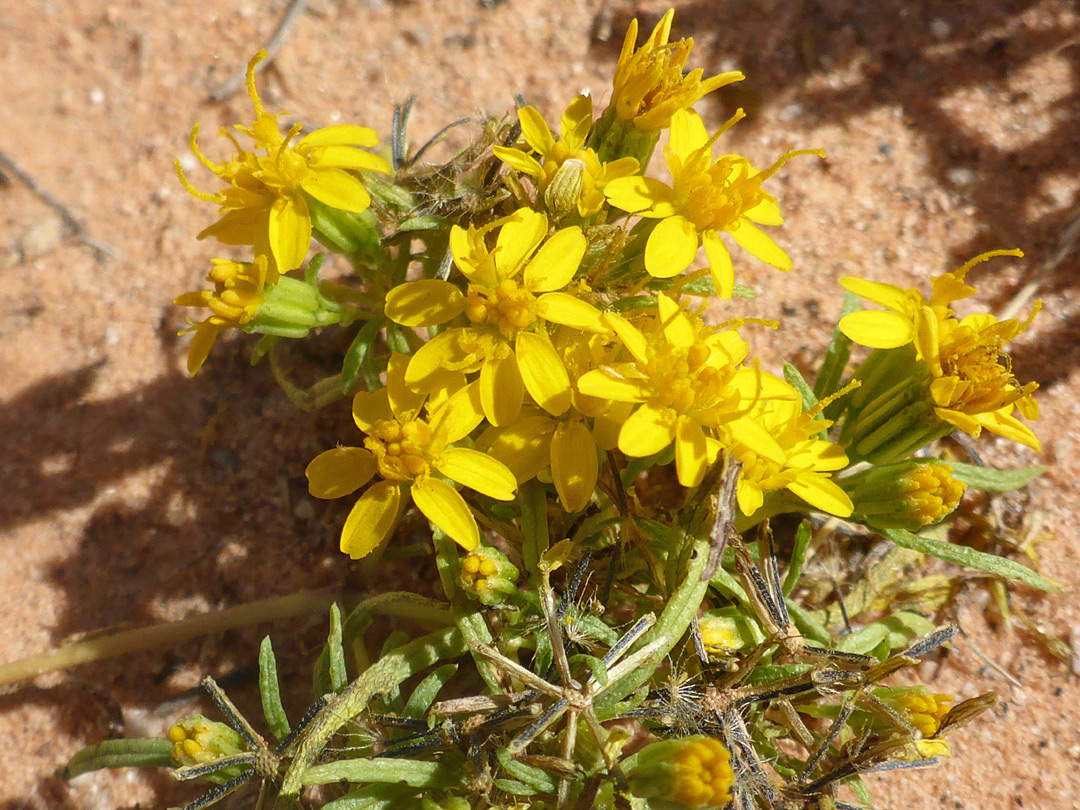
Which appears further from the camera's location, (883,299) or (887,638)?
(887,638)

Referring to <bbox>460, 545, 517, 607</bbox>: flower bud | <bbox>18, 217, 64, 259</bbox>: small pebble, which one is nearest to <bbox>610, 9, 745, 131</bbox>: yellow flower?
<bbox>460, 545, 517, 607</bbox>: flower bud

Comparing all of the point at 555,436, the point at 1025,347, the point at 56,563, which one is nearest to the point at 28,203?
the point at 56,563

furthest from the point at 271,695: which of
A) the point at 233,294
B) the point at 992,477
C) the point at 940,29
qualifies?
the point at 940,29

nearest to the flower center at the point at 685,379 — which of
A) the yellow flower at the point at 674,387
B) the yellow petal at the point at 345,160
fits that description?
the yellow flower at the point at 674,387

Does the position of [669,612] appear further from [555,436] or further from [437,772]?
[437,772]

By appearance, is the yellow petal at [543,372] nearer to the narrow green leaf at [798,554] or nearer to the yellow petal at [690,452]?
the yellow petal at [690,452]

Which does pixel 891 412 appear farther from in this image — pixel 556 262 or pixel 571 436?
pixel 556 262

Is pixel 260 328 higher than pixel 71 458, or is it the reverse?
pixel 260 328
